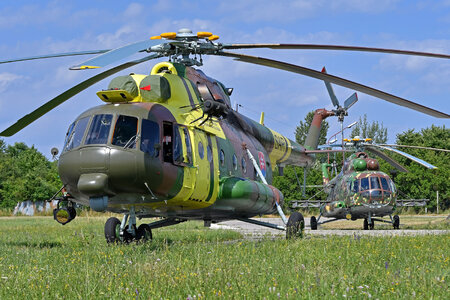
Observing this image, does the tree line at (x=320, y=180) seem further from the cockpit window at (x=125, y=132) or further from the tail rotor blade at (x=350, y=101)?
the cockpit window at (x=125, y=132)

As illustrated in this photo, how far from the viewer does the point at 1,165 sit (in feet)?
220

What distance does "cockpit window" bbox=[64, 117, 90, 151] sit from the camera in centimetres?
909

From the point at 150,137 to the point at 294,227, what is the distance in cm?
409

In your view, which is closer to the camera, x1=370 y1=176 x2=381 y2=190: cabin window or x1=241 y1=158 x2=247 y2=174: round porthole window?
x1=241 y1=158 x2=247 y2=174: round porthole window

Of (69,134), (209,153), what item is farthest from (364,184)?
(69,134)

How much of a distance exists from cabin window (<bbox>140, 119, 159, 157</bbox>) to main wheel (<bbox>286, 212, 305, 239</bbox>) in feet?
12.5

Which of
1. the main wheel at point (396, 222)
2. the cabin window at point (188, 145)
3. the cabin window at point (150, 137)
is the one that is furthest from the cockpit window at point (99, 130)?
the main wheel at point (396, 222)

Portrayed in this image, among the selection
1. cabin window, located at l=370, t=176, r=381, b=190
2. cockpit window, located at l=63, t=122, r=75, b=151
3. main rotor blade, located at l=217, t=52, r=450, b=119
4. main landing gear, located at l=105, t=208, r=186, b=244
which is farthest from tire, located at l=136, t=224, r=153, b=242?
cabin window, located at l=370, t=176, r=381, b=190

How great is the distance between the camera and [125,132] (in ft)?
29.8

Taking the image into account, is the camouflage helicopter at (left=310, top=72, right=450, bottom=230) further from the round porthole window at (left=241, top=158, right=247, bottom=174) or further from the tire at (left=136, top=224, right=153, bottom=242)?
the tire at (left=136, top=224, right=153, bottom=242)

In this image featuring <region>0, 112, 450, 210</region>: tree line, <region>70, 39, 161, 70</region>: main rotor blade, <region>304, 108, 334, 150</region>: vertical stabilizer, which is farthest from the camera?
<region>0, 112, 450, 210</region>: tree line

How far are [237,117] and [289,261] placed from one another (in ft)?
22.7

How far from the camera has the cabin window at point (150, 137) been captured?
9086 mm

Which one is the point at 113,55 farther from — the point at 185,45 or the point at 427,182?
the point at 427,182
